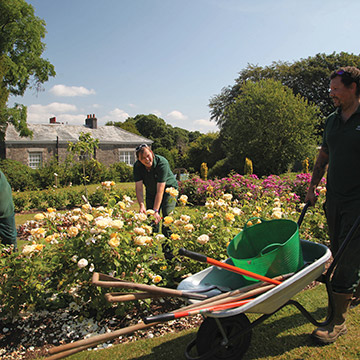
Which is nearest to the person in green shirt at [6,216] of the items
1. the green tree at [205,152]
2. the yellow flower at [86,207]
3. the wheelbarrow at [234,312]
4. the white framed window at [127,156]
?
the yellow flower at [86,207]

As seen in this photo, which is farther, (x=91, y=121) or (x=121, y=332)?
(x=91, y=121)

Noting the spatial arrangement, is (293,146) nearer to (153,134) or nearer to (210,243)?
(210,243)

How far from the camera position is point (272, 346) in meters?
2.46

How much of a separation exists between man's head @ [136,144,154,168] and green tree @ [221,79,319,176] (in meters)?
16.7

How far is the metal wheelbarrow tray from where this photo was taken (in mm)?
1843

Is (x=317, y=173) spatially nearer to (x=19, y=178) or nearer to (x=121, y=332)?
(x=121, y=332)

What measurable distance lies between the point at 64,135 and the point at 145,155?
2396 centimetres

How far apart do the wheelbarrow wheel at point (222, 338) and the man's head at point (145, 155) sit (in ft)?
7.51

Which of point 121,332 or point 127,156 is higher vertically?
point 127,156

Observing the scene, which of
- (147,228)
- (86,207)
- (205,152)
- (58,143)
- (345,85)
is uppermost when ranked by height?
(58,143)

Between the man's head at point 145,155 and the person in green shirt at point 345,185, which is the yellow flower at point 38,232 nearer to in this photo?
the man's head at point 145,155

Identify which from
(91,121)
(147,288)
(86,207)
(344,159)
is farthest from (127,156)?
(147,288)

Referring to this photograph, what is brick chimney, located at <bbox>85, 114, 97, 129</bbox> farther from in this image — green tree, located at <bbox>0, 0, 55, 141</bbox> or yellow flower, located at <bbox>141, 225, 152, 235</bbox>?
yellow flower, located at <bbox>141, 225, 152, 235</bbox>

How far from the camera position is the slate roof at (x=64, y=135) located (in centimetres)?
2366
